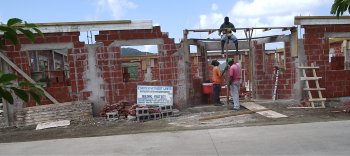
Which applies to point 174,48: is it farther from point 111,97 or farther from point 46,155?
point 46,155

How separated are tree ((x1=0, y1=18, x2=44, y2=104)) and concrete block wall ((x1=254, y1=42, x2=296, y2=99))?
12945 millimetres

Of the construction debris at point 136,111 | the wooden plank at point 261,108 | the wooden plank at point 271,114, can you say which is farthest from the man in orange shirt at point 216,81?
the wooden plank at point 271,114

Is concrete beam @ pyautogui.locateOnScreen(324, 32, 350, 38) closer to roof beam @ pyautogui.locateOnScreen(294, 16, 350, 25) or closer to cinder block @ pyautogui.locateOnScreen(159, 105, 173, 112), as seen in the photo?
roof beam @ pyautogui.locateOnScreen(294, 16, 350, 25)

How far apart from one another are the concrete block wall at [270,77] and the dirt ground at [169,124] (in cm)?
187

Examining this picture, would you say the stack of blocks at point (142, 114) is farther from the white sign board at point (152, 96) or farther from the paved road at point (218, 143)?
the paved road at point (218, 143)

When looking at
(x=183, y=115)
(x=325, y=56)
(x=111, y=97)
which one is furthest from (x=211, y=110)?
(x=325, y=56)

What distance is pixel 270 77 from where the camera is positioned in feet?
49.2

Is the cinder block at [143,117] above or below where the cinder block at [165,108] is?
below

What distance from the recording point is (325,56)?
1377 cm

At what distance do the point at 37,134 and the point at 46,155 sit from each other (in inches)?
121

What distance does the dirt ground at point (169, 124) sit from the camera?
9.70 meters

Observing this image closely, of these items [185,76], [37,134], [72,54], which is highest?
[72,54]

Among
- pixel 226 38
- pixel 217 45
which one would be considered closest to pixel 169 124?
pixel 226 38

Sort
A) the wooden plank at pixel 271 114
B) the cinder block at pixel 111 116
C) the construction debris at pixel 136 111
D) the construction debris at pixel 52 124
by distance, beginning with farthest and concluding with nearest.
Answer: the cinder block at pixel 111 116
the construction debris at pixel 136 111
the construction debris at pixel 52 124
the wooden plank at pixel 271 114
